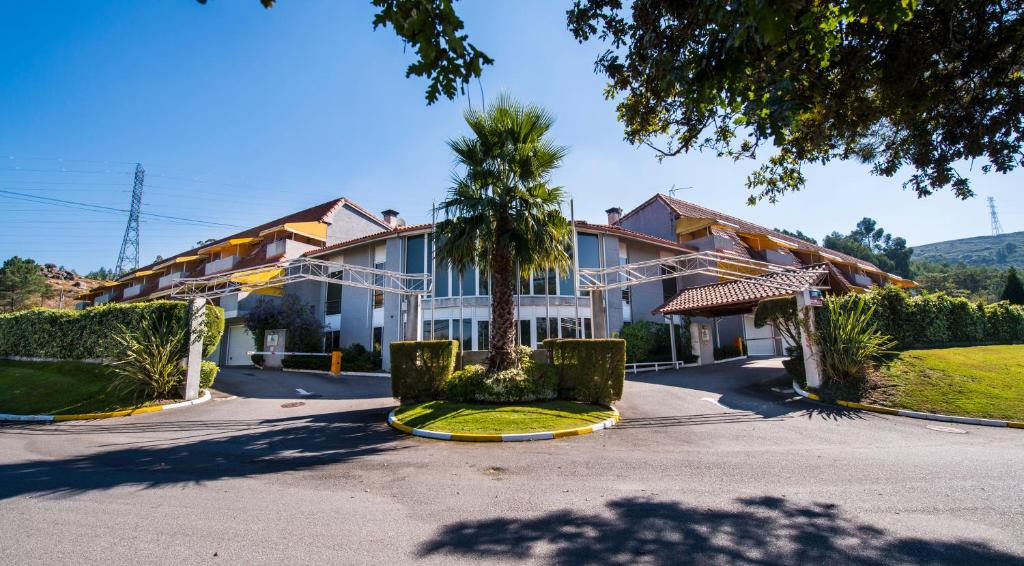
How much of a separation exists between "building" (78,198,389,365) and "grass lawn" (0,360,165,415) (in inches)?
333

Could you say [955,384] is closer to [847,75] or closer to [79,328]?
[847,75]

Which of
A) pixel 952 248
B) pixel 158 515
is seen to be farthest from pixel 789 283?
pixel 952 248

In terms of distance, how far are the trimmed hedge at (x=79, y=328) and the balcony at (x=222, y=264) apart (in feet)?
36.9

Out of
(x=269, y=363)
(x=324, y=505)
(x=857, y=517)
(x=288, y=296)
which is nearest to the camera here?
(x=857, y=517)

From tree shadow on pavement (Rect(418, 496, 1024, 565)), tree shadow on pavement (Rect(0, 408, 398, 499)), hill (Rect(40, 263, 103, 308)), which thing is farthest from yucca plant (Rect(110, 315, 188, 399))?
hill (Rect(40, 263, 103, 308))

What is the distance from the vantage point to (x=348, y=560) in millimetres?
3707

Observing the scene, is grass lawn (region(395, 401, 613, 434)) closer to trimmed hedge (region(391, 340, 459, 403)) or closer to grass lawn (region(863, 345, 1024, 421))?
trimmed hedge (region(391, 340, 459, 403))

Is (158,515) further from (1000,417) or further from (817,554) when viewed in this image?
→ (1000,417)

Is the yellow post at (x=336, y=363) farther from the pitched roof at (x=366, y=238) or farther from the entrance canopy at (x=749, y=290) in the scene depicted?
the entrance canopy at (x=749, y=290)

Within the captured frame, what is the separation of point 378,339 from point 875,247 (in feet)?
372

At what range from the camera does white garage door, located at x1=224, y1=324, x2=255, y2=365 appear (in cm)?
2844

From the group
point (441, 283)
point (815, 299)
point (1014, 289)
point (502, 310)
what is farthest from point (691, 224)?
point (1014, 289)

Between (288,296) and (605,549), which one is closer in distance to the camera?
(605,549)

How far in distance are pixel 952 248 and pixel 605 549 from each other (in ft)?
816
